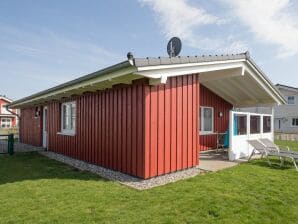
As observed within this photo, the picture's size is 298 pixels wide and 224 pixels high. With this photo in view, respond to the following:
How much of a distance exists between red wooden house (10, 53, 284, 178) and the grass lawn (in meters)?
0.97

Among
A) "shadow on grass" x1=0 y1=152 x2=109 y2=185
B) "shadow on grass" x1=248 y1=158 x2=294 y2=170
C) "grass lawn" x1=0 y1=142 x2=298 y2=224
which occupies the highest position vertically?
"shadow on grass" x1=248 y1=158 x2=294 y2=170

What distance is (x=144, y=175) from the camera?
674 centimetres

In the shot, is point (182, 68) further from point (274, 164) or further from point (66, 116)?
point (66, 116)

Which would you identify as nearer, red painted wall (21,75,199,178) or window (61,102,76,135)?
red painted wall (21,75,199,178)

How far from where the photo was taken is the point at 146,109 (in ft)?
22.0

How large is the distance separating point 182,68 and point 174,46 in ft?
6.54

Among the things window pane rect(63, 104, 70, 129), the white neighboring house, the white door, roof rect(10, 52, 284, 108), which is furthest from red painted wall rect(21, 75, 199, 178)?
the white neighboring house

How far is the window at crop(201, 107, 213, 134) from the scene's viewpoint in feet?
40.1

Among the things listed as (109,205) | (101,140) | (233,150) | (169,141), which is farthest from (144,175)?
(233,150)

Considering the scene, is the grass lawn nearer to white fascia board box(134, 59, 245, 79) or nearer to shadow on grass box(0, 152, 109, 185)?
shadow on grass box(0, 152, 109, 185)

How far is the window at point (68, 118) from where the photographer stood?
36.3 feet

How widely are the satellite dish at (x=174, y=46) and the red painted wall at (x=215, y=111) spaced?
355 cm

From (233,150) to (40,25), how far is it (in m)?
9.28

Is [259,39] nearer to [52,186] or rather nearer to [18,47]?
[52,186]
